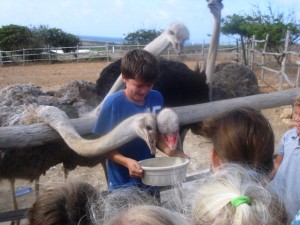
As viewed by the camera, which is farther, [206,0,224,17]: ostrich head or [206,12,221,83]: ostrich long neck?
[206,0,224,17]: ostrich head

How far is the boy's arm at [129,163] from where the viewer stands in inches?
68.9

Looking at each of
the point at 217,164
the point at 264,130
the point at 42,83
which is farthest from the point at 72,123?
the point at 42,83

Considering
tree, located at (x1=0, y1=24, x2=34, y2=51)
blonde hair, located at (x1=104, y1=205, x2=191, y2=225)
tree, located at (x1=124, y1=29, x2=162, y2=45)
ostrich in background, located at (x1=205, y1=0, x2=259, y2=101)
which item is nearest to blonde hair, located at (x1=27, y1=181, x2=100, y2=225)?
blonde hair, located at (x1=104, y1=205, x2=191, y2=225)

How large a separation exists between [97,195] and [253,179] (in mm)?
488

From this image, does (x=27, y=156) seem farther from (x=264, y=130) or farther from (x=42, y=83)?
(x=42, y=83)

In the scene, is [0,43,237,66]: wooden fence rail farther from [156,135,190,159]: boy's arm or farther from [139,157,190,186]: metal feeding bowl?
[139,157,190,186]: metal feeding bowl

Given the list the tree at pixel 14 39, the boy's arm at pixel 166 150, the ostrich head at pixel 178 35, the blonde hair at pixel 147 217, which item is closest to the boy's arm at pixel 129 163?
the boy's arm at pixel 166 150

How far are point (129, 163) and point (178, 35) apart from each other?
2.02 meters

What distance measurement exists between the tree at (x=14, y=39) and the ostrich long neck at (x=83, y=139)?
23.5 m

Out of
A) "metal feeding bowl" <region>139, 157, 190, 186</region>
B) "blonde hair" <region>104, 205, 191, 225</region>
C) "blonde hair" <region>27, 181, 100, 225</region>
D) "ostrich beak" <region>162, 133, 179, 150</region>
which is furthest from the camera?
"ostrich beak" <region>162, 133, 179, 150</region>

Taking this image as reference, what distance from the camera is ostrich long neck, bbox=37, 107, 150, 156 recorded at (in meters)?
1.92

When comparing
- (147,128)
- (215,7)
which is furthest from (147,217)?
(215,7)

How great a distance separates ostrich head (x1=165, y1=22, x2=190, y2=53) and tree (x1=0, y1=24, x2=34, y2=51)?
22238 mm

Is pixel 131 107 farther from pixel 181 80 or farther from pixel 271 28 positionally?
pixel 271 28
